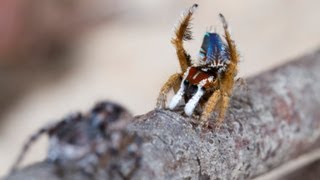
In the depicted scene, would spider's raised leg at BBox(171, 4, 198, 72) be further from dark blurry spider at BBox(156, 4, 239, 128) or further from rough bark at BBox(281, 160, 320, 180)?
rough bark at BBox(281, 160, 320, 180)

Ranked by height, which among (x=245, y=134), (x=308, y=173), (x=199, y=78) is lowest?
(x=308, y=173)

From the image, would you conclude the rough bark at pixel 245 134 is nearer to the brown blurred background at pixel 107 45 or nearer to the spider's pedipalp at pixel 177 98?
the spider's pedipalp at pixel 177 98

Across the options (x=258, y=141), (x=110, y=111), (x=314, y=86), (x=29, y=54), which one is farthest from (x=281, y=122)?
(x=29, y=54)

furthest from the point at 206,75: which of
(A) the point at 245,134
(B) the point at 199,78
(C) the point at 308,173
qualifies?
(C) the point at 308,173

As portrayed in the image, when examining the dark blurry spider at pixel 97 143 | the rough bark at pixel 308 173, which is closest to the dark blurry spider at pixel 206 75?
the dark blurry spider at pixel 97 143

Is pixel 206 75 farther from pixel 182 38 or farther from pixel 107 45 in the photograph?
pixel 107 45

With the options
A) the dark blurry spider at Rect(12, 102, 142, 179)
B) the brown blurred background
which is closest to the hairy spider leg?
the dark blurry spider at Rect(12, 102, 142, 179)
